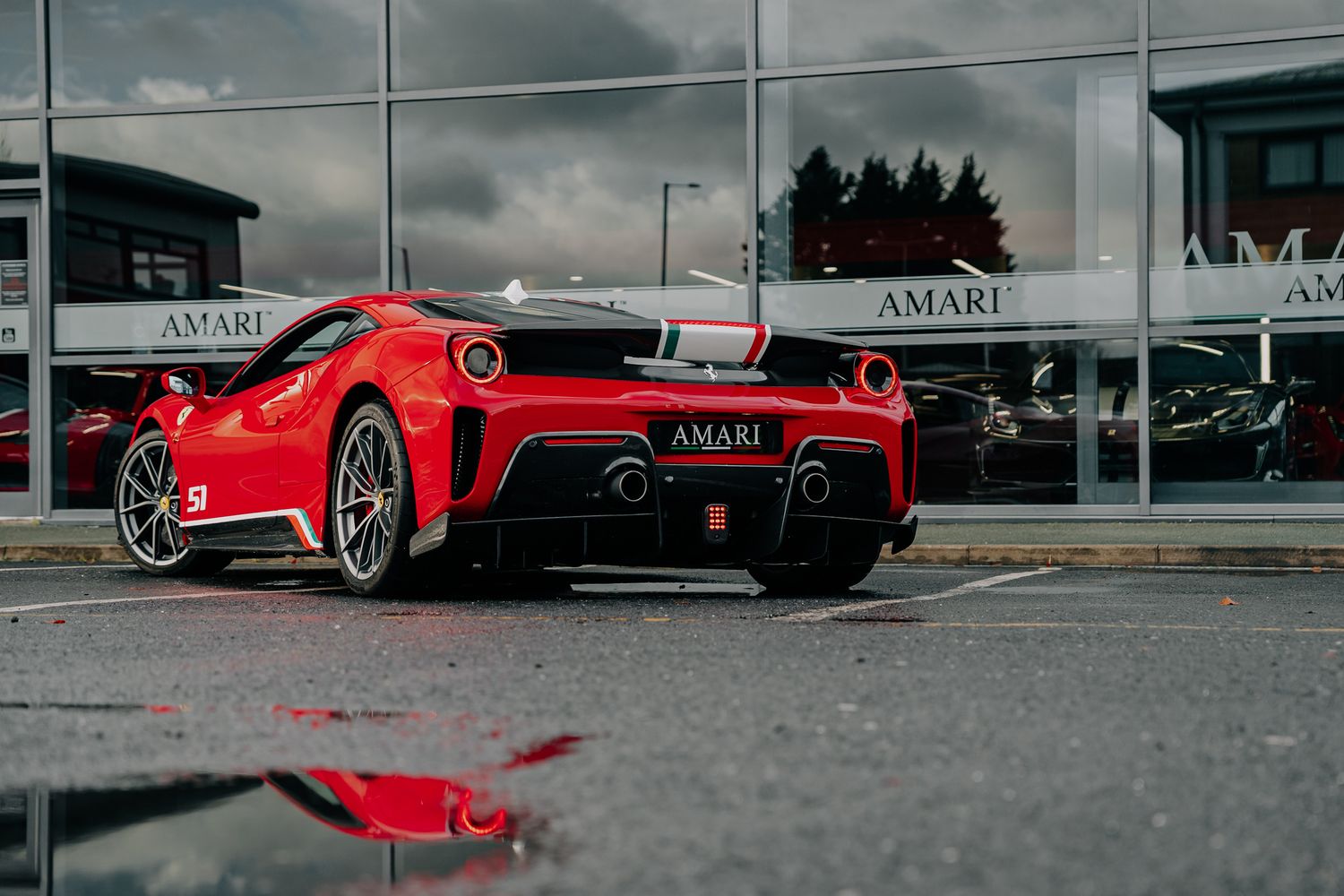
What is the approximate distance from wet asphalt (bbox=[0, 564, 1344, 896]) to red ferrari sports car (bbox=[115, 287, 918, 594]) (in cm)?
Answer: 30

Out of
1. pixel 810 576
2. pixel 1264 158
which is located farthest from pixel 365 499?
pixel 1264 158

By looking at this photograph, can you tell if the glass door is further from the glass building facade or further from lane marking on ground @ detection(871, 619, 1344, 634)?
lane marking on ground @ detection(871, 619, 1344, 634)

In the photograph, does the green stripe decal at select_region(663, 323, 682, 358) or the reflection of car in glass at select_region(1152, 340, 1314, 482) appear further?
the reflection of car in glass at select_region(1152, 340, 1314, 482)

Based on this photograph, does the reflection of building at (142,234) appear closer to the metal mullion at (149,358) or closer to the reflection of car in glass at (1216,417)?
the metal mullion at (149,358)

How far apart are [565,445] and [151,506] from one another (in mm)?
3381

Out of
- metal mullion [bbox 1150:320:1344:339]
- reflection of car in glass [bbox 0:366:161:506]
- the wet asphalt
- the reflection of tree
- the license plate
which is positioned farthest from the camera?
reflection of car in glass [bbox 0:366:161:506]

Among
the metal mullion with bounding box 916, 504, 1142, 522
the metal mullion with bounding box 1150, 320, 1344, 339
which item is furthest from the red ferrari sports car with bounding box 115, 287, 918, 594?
the metal mullion with bounding box 1150, 320, 1344, 339

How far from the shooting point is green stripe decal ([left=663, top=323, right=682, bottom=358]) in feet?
20.6

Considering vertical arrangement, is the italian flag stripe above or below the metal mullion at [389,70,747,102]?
below

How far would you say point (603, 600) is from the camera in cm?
662

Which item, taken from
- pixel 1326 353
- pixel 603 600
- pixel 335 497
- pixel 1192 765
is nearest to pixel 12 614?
pixel 335 497

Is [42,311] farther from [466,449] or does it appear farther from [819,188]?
[466,449]

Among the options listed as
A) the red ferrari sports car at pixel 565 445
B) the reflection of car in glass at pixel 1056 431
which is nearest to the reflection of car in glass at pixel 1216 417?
the reflection of car in glass at pixel 1056 431

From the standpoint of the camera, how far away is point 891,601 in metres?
6.69
